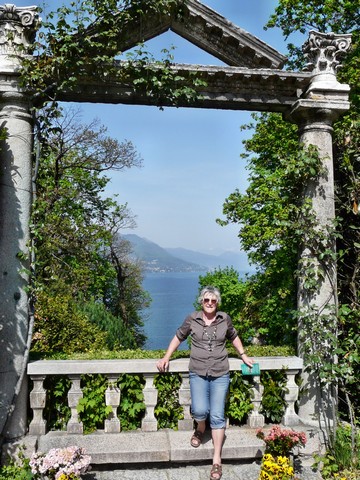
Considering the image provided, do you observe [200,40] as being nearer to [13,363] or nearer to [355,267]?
[355,267]

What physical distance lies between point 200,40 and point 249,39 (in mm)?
616

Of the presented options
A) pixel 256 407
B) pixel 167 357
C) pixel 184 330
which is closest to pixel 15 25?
pixel 184 330

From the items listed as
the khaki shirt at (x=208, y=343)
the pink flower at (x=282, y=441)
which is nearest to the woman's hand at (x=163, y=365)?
the khaki shirt at (x=208, y=343)

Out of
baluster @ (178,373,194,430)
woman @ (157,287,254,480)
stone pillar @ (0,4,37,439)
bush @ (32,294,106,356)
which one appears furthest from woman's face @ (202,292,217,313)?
bush @ (32,294,106,356)

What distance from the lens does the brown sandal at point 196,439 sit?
4484 millimetres

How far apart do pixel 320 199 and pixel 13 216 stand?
11.9 feet

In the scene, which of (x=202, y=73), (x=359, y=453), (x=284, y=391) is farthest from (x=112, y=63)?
(x=359, y=453)

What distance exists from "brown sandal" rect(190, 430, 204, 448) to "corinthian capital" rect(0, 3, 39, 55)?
4.62m

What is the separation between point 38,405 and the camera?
15.1 feet

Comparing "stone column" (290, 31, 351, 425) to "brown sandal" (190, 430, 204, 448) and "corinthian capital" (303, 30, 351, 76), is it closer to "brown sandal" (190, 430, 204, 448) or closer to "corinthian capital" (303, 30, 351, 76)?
"corinthian capital" (303, 30, 351, 76)

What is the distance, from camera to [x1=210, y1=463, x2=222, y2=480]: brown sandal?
13.6 ft

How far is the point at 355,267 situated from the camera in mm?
5211

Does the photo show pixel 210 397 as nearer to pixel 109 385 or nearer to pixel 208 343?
pixel 208 343

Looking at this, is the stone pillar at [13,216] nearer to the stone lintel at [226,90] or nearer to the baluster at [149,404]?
the stone lintel at [226,90]
